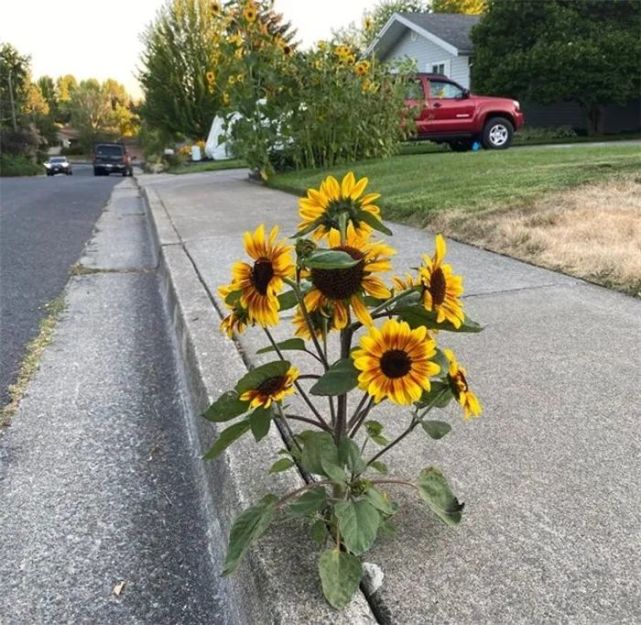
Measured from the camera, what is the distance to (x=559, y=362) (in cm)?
275

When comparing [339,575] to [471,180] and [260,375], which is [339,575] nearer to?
[260,375]

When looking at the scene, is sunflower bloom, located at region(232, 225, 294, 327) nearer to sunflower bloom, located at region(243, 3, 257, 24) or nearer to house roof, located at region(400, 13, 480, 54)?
sunflower bloom, located at region(243, 3, 257, 24)

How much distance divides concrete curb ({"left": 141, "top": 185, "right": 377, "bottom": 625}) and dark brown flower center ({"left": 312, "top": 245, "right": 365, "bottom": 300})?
597 mm

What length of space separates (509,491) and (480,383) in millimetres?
818

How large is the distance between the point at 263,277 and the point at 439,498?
0.68 m

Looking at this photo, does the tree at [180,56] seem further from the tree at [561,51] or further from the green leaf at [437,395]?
the green leaf at [437,395]

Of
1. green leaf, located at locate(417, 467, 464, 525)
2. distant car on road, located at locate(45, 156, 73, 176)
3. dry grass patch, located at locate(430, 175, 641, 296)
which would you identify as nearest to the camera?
green leaf, located at locate(417, 467, 464, 525)

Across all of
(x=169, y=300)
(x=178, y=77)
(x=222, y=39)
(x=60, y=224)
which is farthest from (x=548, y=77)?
(x=178, y=77)

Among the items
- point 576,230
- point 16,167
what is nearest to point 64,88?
point 16,167

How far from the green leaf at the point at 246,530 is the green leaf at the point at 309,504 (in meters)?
0.05

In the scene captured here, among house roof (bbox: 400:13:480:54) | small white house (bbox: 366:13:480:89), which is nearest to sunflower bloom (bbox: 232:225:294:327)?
house roof (bbox: 400:13:480:54)

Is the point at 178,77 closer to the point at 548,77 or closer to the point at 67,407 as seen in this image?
the point at 548,77

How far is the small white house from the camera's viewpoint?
80.1 feet

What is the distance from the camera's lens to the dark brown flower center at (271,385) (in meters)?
1.44
